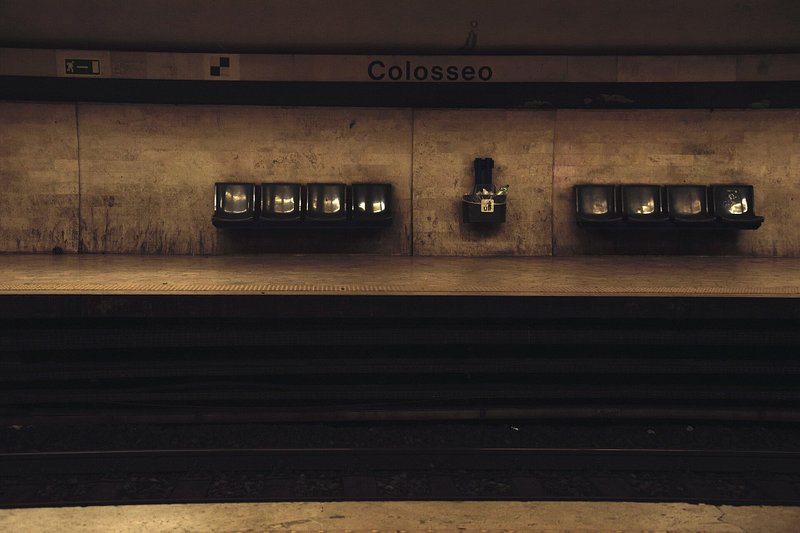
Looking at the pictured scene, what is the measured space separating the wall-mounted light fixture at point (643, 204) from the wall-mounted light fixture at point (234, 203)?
4.39 m

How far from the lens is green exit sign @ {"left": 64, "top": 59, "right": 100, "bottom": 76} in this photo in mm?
8141

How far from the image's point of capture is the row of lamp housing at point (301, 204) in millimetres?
8016

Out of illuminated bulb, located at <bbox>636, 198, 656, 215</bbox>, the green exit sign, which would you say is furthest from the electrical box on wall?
the green exit sign

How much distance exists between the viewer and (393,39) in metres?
7.83

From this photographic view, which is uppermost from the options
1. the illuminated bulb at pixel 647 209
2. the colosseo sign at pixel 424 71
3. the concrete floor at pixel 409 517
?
the colosseo sign at pixel 424 71

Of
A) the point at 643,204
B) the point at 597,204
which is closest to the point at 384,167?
the point at 597,204

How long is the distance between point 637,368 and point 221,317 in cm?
285

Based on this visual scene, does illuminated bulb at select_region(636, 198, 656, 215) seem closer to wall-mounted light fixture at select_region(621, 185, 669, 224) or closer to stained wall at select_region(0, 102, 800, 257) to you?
wall-mounted light fixture at select_region(621, 185, 669, 224)

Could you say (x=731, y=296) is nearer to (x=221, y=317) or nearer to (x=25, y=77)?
(x=221, y=317)

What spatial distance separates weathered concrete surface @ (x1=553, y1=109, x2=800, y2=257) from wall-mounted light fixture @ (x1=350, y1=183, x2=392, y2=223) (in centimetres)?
211

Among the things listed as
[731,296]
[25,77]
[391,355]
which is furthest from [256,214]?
[731,296]

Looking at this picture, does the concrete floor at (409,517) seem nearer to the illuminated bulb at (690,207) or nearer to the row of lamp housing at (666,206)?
the row of lamp housing at (666,206)

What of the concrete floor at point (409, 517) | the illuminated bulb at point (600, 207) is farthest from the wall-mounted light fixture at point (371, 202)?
the concrete floor at point (409, 517)

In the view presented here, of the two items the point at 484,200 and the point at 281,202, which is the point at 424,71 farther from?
the point at 281,202
